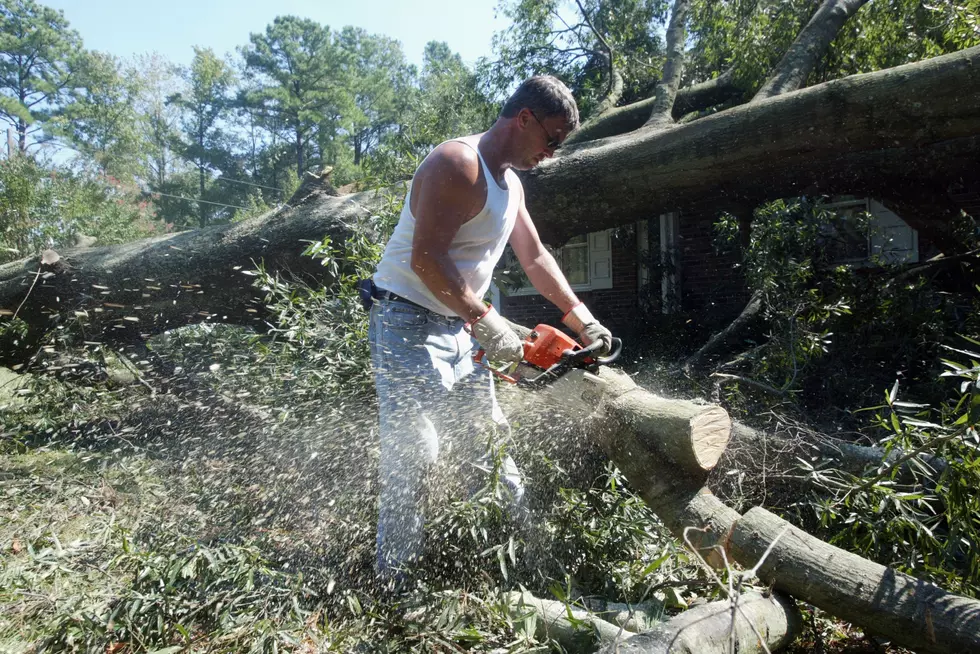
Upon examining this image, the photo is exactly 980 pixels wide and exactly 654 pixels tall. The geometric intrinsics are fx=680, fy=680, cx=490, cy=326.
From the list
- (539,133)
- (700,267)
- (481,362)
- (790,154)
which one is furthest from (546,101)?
(700,267)

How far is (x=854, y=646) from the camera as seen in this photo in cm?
226

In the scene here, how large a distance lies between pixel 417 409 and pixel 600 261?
7.53m

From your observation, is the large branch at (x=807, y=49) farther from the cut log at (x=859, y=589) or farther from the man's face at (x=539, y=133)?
the cut log at (x=859, y=589)

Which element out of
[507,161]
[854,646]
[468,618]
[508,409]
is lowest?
[854,646]

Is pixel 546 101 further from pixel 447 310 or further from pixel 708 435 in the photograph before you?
pixel 708 435

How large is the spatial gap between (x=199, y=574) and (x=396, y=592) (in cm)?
69

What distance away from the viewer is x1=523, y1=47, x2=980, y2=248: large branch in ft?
11.7

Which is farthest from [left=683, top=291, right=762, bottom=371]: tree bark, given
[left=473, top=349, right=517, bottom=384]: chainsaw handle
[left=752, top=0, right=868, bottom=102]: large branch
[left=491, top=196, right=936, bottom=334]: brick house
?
[left=473, top=349, right=517, bottom=384]: chainsaw handle

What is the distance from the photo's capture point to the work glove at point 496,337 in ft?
7.55

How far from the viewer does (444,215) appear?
224 cm

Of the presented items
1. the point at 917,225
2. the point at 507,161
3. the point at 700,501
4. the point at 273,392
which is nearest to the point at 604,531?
the point at 700,501

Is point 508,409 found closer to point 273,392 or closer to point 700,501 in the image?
point 700,501

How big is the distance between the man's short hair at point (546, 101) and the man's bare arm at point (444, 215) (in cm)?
26

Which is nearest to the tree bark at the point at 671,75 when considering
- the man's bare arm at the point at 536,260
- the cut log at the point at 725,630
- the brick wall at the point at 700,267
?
the man's bare arm at the point at 536,260
